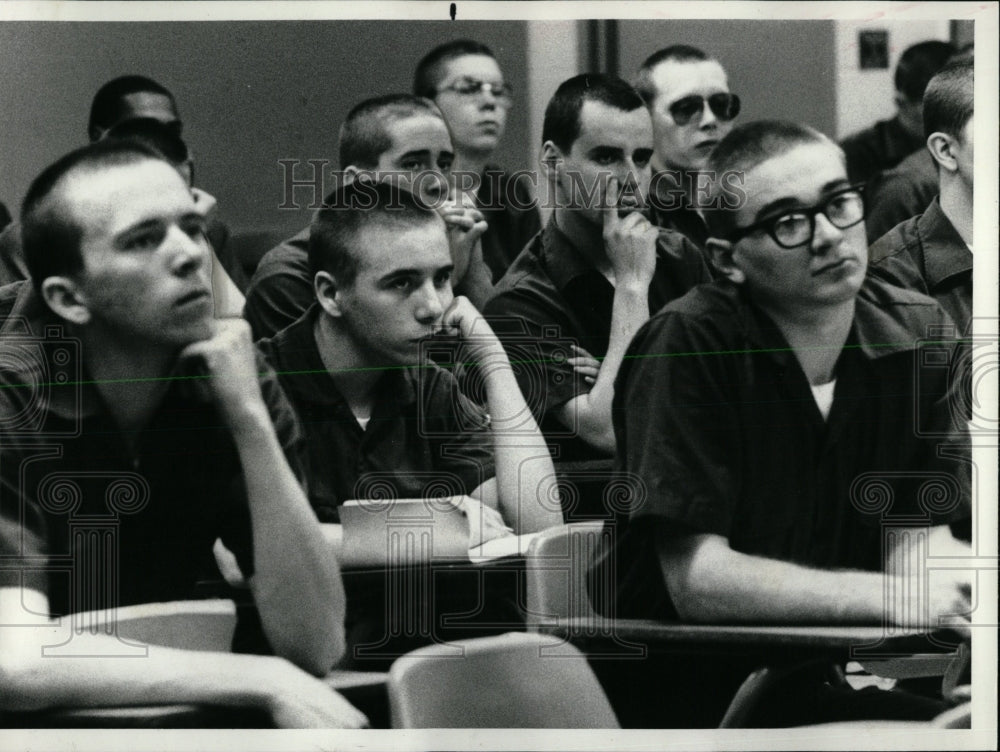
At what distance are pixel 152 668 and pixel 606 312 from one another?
128 cm

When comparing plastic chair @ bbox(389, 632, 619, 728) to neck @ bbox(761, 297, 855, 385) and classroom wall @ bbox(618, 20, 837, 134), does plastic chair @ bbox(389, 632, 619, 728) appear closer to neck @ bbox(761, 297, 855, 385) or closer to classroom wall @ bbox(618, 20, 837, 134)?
neck @ bbox(761, 297, 855, 385)

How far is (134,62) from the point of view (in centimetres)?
332

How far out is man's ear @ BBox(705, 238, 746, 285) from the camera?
337cm

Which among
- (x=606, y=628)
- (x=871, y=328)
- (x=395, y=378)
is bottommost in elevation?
(x=606, y=628)

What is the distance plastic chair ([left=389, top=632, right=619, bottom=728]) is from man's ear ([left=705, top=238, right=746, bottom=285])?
917mm

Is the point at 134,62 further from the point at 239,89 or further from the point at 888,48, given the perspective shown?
the point at 888,48

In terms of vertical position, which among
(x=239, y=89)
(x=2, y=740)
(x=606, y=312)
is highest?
(x=239, y=89)

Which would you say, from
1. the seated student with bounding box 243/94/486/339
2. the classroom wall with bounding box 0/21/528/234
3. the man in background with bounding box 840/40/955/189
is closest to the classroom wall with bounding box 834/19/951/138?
the man in background with bounding box 840/40/955/189

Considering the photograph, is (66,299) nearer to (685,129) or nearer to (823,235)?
(685,129)

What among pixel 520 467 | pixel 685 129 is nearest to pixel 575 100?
pixel 685 129

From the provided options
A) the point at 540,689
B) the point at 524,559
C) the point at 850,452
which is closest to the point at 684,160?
the point at 850,452

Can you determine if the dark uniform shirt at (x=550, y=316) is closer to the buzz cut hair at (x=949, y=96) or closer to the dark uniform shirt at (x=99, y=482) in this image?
the dark uniform shirt at (x=99, y=482)

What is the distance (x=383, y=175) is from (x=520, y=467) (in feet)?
2.38

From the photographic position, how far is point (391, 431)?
3.33 metres
